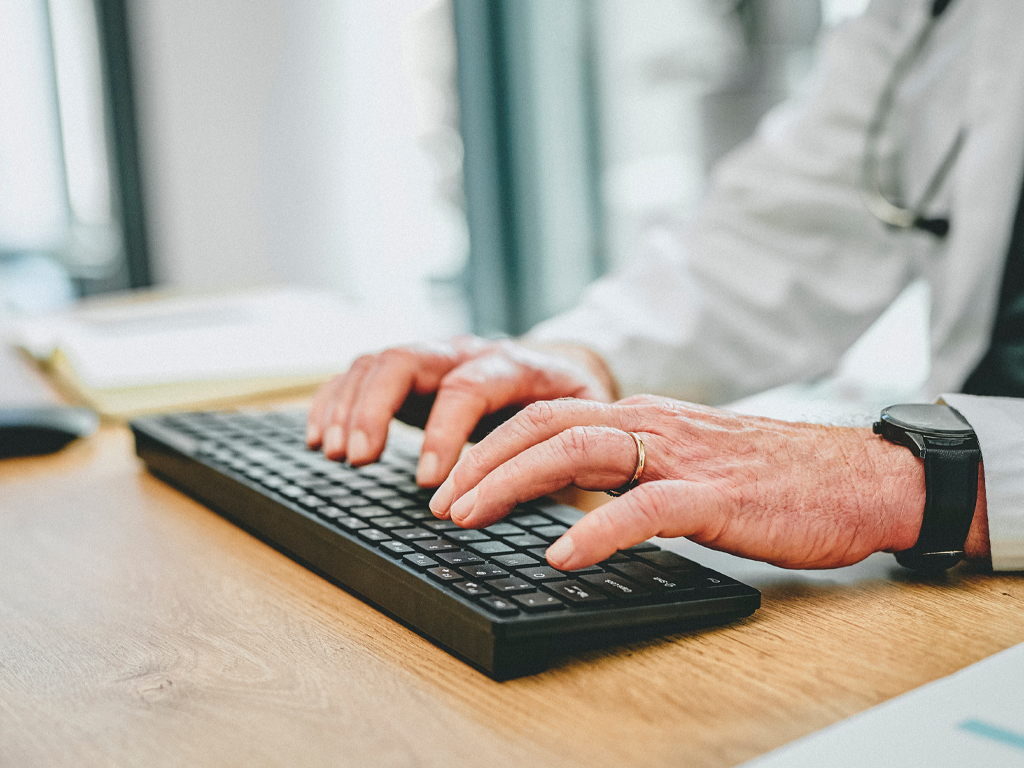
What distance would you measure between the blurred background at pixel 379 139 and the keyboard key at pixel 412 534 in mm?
769

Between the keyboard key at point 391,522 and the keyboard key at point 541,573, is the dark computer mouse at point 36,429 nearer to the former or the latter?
the keyboard key at point 391,522

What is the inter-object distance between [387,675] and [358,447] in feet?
0.83

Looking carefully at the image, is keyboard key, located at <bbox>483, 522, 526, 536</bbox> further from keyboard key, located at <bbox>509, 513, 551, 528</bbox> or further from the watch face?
the watch face

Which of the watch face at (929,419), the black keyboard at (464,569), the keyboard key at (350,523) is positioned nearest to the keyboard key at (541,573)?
the black keyboard at (464,569)

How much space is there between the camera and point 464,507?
16.4 inches

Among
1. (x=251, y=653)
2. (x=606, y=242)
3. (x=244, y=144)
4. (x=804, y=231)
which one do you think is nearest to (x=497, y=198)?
(x=606, y=242)

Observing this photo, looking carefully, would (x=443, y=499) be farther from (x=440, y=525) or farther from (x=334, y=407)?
(x=334, y=407)

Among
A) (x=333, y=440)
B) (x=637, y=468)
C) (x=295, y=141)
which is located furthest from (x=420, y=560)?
(x=295, y=141)

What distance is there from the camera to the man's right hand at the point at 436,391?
1.80 ft

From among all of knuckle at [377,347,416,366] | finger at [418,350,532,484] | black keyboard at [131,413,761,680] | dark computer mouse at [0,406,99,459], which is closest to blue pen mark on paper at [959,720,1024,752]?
black keyboard at [131,413,761,680]

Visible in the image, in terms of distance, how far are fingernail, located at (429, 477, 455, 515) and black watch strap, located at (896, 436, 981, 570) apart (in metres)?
0.23

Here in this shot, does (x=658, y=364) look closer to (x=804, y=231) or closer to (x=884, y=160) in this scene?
(x=804, y=231)

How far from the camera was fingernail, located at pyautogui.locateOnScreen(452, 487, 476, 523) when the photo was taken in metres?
0.42

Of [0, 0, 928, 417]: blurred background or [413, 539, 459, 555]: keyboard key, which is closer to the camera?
[413, 539, 459, 555]: keyboard key
